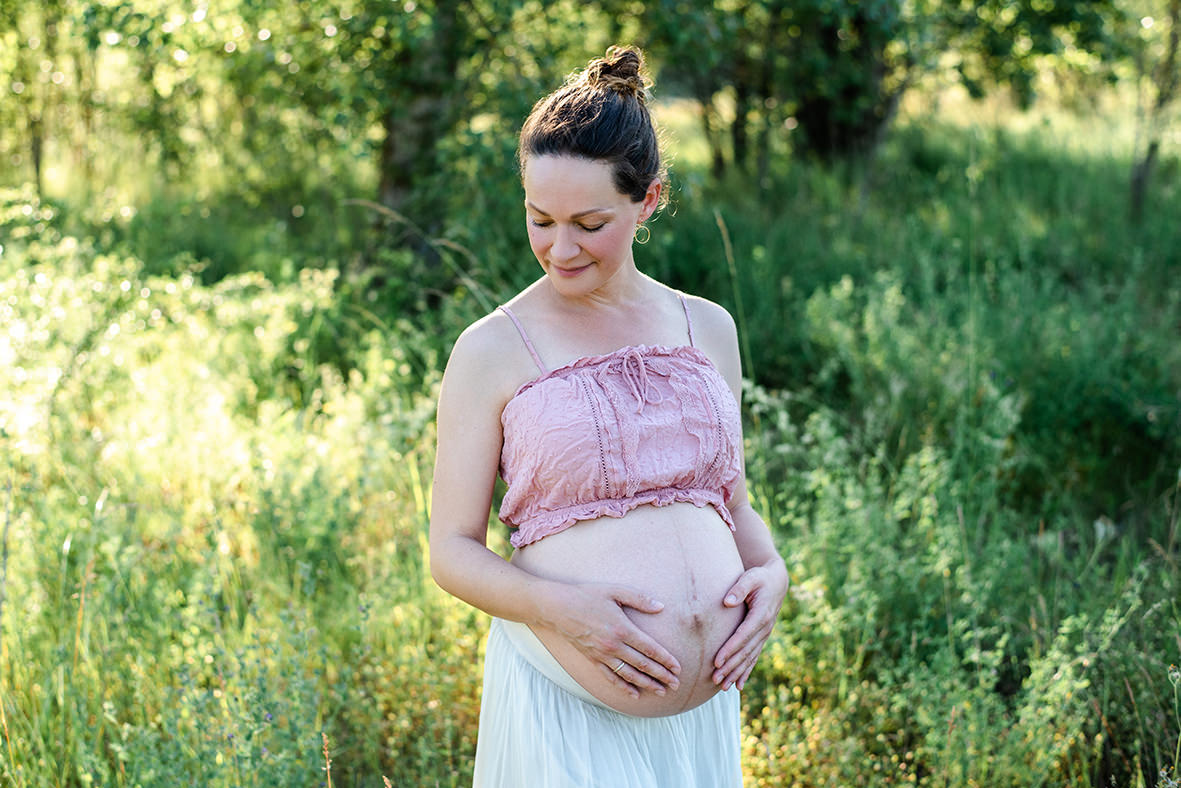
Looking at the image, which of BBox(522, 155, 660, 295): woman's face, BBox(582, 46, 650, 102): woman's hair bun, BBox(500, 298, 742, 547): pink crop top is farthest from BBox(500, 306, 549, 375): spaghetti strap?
BBox(582, 46, 650, 102): woman's hair bun

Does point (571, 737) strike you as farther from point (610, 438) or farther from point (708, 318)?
point (708, 318)

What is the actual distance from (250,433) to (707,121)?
581 centimetres

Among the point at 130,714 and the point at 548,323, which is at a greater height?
the point at 548,323

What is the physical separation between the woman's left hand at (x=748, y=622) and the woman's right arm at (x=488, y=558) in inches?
4.7

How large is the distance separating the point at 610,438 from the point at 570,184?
18.4 inches

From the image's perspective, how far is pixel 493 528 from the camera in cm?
356

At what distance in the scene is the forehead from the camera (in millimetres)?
1890

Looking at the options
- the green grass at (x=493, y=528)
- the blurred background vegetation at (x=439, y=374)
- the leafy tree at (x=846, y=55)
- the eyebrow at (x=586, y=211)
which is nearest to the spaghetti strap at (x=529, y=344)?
the eyebrow at (x=586, y=211)

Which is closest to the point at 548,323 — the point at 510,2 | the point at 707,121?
the point at 510,2

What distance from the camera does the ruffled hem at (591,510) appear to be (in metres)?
1.93

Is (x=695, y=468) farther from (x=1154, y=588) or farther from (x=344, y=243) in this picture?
(x=344, y=243)

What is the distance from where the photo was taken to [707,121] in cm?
896

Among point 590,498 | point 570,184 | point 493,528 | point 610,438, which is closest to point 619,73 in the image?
point 570,184

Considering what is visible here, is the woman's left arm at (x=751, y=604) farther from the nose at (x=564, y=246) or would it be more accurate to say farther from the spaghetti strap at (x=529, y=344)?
the nose at (x=564, y=246)
